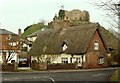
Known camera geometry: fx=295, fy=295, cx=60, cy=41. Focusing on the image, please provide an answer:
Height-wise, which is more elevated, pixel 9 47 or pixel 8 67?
pixel 9 47

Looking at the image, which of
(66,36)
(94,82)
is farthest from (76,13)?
(94,82)

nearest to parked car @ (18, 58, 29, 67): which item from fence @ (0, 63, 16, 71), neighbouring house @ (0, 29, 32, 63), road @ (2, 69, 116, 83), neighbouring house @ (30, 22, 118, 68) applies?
neighbouring house @ (0, 29, 32, 63)

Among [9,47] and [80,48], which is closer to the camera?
[9,47]

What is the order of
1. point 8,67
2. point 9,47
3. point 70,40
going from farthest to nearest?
point 70,40 → point 9,47 → point 8,67

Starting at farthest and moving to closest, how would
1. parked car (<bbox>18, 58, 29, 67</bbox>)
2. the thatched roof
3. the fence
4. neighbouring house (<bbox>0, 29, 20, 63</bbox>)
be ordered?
parked car (<bbox>18, 58, 29, 67</bbox>) → the thatched roof → neighbouring house (<bbox>0, 29, 20, 63</bbox>) → the fence

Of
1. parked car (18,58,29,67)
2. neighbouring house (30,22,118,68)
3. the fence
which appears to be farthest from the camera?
parked car (18,58,29,67)

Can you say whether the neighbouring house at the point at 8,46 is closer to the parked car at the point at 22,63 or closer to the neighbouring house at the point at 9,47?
the neighbouring house at the point at 9,47

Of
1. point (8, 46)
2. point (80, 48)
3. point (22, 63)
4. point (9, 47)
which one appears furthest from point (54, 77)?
point (22, 63)

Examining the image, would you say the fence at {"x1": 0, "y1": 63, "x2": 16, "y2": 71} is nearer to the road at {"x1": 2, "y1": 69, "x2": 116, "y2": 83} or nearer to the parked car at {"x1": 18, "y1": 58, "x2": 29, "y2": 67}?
the road at {"x1": 2, "y1": 69, "x2": 116, "y2": 83}

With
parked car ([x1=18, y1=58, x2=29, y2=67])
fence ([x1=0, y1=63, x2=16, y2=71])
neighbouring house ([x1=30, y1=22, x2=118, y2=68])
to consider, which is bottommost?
fence ([x1=0, y1=63, x2=16, y2=71])

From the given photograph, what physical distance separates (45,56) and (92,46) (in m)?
8.16

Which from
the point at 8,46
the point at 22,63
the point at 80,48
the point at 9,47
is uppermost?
the point at 8,46

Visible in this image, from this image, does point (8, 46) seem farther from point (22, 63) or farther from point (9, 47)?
point (22, 63)

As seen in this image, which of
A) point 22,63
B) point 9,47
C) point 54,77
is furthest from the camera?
point 22,63
